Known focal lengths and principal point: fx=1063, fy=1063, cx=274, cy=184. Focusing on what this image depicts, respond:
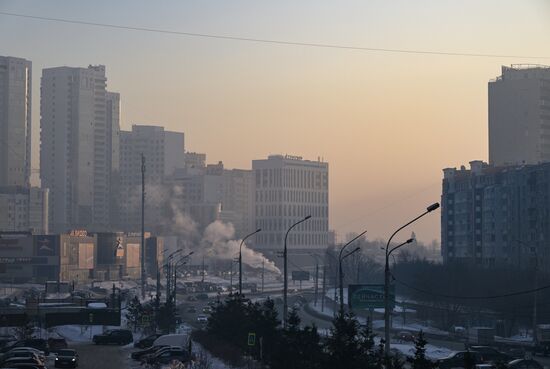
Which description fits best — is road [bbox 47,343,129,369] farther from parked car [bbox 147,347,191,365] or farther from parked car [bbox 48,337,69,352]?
parked car [bbox 147,347,191,365]

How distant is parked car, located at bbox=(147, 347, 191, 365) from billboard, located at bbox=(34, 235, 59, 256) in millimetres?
88536

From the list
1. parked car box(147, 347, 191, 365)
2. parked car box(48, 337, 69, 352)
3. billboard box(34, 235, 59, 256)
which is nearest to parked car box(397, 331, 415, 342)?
parked car box(48, 337, 69, 352)

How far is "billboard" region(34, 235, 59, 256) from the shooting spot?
130m

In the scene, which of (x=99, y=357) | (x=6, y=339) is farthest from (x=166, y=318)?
(x=99, y=357)

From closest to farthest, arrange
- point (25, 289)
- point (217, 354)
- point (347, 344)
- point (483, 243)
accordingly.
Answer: point (347, 344)
point (217, 354)
point (483, 243)
point (25, 289)

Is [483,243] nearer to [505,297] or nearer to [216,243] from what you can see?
[505,297]

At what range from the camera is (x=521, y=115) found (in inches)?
6398

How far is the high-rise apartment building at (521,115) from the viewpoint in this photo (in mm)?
161875

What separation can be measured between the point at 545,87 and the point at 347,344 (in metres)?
143

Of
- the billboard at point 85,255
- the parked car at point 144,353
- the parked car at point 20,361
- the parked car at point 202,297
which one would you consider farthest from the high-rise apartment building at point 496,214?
the parked car at point 20,361

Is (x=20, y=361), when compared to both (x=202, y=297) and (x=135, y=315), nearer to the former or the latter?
(x=135, y=315)

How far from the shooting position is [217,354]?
45594 millimetres

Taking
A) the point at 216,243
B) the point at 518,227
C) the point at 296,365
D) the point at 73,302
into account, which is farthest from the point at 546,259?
the point at 216,243

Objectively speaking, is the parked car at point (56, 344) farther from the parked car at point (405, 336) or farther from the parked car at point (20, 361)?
the parked car at point (405, 336)
